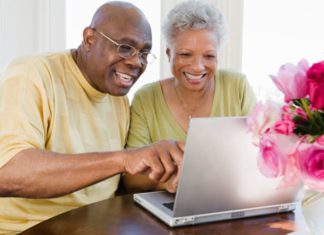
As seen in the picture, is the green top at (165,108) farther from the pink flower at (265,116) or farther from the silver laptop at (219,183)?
the pink flower at (265,116)

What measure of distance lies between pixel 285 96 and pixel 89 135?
3.08 ft

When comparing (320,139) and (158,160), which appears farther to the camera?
(158,160)

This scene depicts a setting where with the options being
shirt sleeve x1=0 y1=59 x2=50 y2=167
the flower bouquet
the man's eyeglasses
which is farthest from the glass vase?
the man's eyeglasses

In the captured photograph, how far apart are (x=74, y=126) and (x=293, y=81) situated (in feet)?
3.05

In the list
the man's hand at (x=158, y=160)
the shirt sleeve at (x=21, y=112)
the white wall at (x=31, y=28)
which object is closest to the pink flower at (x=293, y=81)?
the man's hand at (x=158, y=160)

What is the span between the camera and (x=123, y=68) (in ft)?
5.25

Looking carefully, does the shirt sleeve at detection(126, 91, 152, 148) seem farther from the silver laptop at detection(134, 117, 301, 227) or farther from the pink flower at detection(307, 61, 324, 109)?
the pink flower at detection(307, 61, 324, 109)

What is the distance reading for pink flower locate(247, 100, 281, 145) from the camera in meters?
0.80

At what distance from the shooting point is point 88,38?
1604 mm

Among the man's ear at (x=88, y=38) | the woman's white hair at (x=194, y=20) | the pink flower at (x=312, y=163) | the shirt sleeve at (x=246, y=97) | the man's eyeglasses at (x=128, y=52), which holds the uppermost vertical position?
the woman's white hair at (x=194, y=20)

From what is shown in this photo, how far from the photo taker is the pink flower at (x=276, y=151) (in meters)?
0.77

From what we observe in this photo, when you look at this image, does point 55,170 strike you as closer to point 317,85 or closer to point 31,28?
point 317,85

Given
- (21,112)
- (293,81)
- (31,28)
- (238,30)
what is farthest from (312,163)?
(31,28)

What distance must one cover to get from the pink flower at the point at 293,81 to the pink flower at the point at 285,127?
0.06 meters
